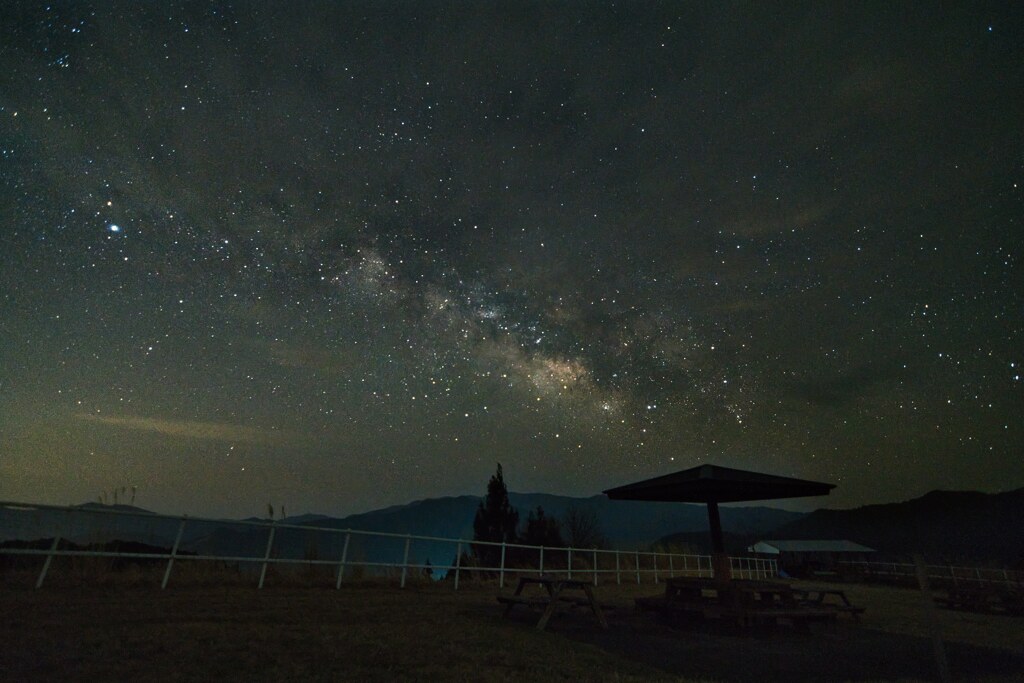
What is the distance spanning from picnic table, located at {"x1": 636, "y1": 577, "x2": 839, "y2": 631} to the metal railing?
17.8m

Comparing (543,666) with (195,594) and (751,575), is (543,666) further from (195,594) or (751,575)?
(751,575)

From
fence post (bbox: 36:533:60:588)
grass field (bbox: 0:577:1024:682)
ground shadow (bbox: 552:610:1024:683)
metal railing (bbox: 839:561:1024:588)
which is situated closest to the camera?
grass field (bbox: 0:577:1024:682)

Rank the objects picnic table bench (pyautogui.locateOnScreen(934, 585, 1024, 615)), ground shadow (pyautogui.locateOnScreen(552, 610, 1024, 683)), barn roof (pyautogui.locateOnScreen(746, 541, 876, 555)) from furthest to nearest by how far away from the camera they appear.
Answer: barn roof (pyautogui.locateOnScreen(746, 541, 876, 555)), picnic table bench (pyautogui.locateOnScreen(934, 585, 1024, 615)), ground shadow (pyautogui.locateOnScreen(552, 610, 1024, 683))

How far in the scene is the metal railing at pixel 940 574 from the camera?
2553 cm

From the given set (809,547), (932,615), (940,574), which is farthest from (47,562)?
(809,547)

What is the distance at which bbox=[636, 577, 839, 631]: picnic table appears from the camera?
8.80 meters

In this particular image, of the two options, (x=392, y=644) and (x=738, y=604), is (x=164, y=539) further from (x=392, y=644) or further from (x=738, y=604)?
(x=738, y=604)

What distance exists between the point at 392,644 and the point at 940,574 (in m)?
35.5

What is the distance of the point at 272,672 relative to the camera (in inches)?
182

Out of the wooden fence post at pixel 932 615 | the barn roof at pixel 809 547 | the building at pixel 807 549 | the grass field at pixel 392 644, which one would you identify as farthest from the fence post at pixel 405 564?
the barn roof at pixel 809 547

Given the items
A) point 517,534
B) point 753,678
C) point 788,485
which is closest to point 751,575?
point 517,534

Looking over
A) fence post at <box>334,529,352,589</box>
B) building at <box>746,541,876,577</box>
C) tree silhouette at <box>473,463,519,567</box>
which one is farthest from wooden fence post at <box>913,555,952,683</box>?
tree silhouette at <box>473,463,519,567</box>

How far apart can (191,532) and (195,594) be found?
1834 millimetres

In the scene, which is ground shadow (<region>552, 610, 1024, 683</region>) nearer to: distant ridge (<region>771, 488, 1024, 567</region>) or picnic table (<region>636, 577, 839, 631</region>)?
picnic table (<region>636, 577, 839, 631</region>)
